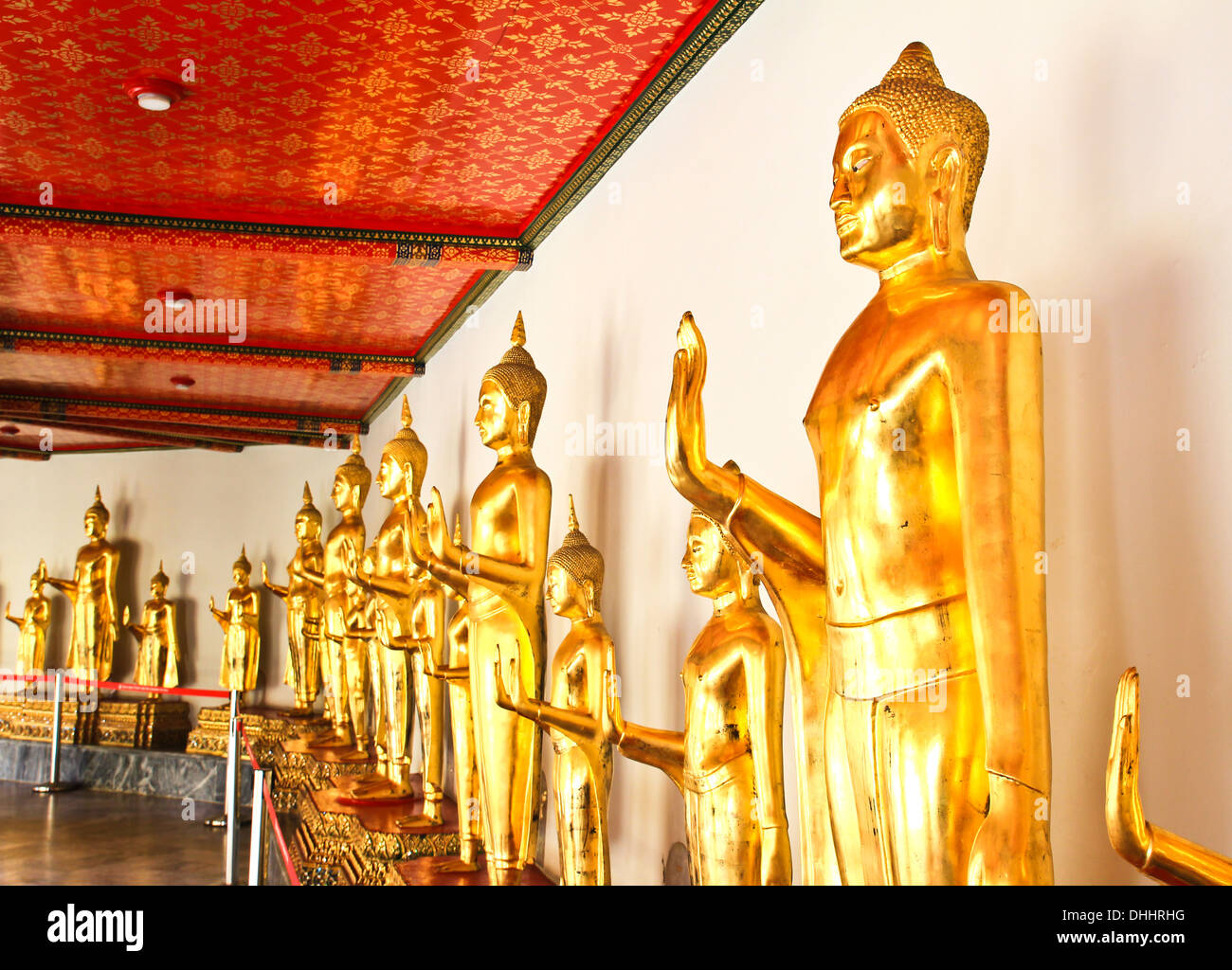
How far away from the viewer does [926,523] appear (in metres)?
1.59

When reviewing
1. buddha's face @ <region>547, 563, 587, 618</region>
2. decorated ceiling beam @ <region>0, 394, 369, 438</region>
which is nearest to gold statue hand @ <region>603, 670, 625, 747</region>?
buddha's face @ <region>547, 563, 587, 618</region>

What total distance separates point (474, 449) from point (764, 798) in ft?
14.4

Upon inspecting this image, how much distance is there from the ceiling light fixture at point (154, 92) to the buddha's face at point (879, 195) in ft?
10.1

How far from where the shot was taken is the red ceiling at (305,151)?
3.51 metres

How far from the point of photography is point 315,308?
703 centimetres

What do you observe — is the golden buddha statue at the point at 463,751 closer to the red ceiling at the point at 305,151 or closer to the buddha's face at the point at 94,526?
the red ceiling at the point at 305,151

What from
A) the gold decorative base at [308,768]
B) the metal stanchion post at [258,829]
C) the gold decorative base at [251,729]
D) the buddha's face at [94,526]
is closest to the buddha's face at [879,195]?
the metal stanchion post at [258,829]

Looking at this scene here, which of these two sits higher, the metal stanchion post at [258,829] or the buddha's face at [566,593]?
the buddha's face at [566,593]

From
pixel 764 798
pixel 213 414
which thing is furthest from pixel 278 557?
pixel 764 798

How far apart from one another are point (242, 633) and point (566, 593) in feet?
31.6

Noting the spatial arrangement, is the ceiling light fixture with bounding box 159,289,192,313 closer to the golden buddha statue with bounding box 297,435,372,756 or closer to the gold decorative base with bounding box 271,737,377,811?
the golden buddha statue with bounding box 297,435,372,756

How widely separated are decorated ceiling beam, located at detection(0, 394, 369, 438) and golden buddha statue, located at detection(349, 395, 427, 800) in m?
5.09

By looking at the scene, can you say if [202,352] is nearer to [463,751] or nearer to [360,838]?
[360,838]

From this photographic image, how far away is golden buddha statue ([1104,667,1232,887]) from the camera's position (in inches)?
50.7
